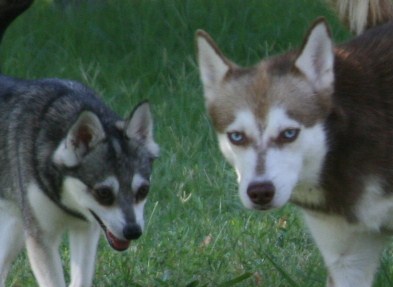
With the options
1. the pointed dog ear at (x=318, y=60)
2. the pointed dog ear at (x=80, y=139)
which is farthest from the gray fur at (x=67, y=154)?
the pointed dog ear at (x=318, y=60)

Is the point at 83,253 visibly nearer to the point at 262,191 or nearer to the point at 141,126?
the point at 141,126

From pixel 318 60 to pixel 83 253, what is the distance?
5.08 feet

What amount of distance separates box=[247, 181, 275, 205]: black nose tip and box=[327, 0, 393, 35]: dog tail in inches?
55.9

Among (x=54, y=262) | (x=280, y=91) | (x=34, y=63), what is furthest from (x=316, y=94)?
(x=34, y=63)

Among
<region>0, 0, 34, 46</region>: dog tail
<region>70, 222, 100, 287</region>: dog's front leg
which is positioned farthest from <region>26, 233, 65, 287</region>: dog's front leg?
<region>0, 0, 34, 46</region>: dog tail

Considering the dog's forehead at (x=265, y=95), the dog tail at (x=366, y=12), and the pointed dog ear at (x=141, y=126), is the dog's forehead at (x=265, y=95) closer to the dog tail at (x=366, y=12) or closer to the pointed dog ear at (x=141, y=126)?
the pointed dog ear at (x=141, y=126)

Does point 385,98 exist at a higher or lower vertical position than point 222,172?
higher

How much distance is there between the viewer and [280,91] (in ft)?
17.5

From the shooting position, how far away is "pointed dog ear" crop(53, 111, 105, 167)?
19.7 ft

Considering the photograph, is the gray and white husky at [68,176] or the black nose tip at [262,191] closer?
the black nose tip at [262,191]

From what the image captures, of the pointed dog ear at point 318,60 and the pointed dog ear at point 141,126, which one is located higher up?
the pointed dog ear at point 318,60

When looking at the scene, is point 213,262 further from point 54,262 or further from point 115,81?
point 115,81

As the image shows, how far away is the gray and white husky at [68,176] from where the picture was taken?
5.90m

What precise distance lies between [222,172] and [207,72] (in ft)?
7.38
